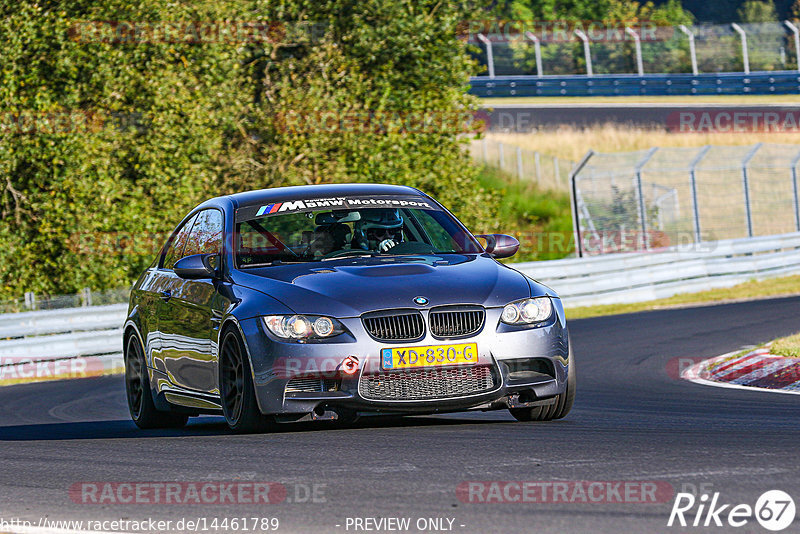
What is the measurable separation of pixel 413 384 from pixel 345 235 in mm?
1581

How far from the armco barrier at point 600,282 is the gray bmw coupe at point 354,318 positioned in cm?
932

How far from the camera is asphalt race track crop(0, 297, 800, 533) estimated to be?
551cm

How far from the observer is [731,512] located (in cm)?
521

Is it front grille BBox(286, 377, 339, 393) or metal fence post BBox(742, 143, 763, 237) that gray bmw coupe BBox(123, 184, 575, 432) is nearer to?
front grille BBox(286, 377, 339, 393)

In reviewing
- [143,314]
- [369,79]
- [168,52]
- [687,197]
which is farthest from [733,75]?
[143,314]

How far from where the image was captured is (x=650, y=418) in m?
8.84

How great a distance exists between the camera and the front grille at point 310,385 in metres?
7.76
